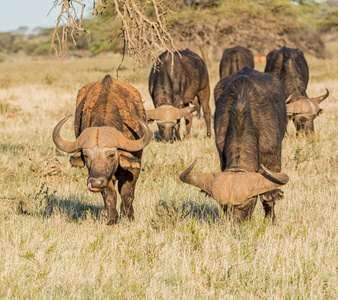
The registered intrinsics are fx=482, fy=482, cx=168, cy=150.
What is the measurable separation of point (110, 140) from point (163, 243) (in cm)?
121

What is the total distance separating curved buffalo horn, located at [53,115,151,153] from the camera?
199 inches

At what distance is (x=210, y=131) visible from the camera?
13.6m

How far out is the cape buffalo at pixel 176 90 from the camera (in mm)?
11797

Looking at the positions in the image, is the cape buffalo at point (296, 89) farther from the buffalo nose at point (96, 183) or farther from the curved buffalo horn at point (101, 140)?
the buffalo nose at point (96, 183)

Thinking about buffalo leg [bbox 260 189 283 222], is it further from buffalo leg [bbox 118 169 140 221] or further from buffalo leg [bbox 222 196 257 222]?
buffalo leg [bbox 118 169 140 221]

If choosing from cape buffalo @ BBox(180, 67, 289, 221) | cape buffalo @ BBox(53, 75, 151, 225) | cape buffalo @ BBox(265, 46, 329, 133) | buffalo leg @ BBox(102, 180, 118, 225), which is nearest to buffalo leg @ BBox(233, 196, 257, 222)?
cape buffalo @ BBox(180, 67, 289, 221)

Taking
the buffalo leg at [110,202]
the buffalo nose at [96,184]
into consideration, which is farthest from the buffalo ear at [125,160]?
the buffalo leg at [110,202]

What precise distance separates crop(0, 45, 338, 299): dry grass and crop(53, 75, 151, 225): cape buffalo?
1.48ft

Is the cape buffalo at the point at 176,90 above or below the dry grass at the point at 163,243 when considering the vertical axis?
above

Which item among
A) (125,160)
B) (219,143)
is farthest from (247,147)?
(125,160)

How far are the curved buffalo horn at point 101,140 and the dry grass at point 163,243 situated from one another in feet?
2.95

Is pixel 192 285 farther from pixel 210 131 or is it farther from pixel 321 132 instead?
pixel 210 131

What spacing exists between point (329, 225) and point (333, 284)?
1.66 meters

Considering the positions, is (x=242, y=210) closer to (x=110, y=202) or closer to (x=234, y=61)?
(x=110, y=202)
